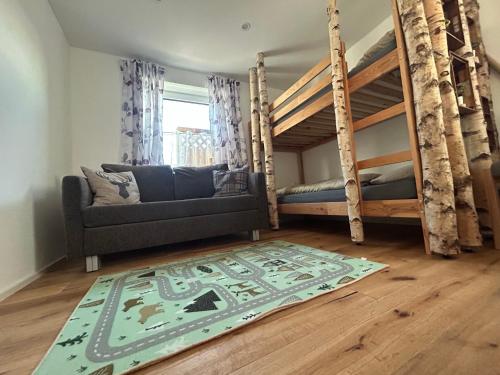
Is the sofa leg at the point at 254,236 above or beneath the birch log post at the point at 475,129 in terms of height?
beneath

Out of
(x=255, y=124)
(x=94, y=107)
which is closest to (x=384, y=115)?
(x=255, y=124)

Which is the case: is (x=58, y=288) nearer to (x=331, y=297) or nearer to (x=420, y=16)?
(x=331, y=297)

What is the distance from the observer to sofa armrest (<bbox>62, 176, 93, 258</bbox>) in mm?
1337

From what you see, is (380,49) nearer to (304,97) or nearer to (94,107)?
(304,97)

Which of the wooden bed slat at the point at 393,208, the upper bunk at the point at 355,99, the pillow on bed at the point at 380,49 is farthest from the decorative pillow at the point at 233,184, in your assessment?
the pillow on bed at the point at 380,49

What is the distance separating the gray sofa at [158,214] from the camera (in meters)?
1.37

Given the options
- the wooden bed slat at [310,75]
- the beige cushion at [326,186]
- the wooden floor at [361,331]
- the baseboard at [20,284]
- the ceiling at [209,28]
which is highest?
the ceiling at [209,28]

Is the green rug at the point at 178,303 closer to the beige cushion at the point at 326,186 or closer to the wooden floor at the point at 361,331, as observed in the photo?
the wooden floor at the point at 361,331

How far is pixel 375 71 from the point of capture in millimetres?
1471

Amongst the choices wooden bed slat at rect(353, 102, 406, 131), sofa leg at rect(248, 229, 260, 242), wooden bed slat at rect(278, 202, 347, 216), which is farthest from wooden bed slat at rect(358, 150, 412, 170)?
sofa leg at rect(248, 229, 260, 242)

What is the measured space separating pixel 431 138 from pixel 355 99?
0.95 m

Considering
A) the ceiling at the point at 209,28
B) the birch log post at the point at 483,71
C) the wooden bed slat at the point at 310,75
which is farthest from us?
the ceiling at the point at 209,28

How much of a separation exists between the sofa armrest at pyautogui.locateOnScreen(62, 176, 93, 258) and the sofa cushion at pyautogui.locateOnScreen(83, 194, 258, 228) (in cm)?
4

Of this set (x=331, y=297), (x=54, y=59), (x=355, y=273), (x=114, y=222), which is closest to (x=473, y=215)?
(x=355, y=273)
